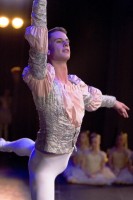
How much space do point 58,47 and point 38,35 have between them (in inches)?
10.7

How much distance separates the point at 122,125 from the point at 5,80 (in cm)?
388

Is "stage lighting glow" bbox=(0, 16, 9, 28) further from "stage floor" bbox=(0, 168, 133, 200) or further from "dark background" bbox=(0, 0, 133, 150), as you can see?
"stage floor" bbox=(0, 168, 133, 200)

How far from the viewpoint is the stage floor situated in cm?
416

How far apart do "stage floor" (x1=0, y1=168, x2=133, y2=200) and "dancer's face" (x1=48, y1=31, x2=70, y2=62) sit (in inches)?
87.7

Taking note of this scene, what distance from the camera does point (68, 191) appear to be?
4434 mm

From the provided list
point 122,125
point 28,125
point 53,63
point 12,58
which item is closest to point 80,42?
point 122,125

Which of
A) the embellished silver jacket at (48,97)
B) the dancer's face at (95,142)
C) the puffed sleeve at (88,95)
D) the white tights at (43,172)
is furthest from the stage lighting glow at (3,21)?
the white tights at (43,172)

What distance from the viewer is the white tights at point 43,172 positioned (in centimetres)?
208

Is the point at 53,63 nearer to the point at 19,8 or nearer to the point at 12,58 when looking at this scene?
the point at 19,8

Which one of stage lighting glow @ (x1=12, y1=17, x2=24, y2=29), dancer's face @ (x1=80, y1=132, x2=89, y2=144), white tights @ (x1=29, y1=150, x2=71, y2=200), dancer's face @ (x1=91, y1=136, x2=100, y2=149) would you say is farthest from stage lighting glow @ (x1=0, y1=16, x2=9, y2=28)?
white tights @ (x1=29, y1=150, x2=71, y2=200)

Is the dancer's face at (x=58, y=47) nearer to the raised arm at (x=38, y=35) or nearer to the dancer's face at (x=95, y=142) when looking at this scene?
the raised arm at (x=38, y=35)

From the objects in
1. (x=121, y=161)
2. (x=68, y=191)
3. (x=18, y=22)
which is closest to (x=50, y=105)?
(x=68, y=191)

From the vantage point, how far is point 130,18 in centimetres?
584

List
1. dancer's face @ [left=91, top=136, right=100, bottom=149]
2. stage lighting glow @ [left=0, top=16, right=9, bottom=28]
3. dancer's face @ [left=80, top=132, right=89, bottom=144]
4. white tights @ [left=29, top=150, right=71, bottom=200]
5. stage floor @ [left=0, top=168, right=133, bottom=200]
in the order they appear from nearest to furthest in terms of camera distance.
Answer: white tights @ [left=29, top=150, right=71, bottom=200] → stage floor @ [left=0, top=168, right=133, bottom=200] → dancer's face @ [left=91, top=136, right=100, bottom=149] → dancer's face @ [left=80, top=132, right=89, bottom=144] → stage lighting glow @ [left=0, top=16, right=9, bottom=28]
